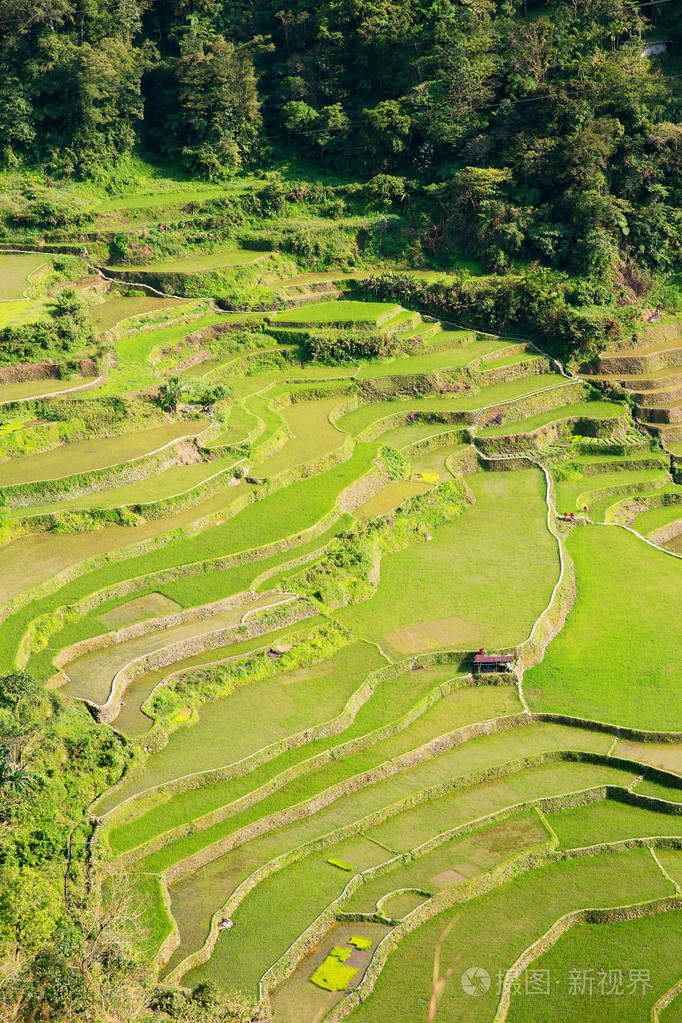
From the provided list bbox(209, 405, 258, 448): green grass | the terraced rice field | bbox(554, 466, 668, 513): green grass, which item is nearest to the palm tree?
the terraced rice field

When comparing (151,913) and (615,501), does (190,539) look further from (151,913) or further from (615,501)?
(615,501)

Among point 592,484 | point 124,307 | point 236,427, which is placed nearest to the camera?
point 236,427

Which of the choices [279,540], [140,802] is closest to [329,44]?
[279,540]

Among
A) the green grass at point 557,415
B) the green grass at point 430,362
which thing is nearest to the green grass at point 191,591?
the green grass at point 557,415

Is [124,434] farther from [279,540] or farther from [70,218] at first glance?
[70,218]

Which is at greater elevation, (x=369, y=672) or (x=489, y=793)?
(x=369, y=672)

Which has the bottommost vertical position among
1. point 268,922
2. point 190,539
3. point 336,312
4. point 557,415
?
point 268,922

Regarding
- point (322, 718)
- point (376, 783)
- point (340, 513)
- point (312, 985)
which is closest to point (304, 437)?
point (340, 513)
